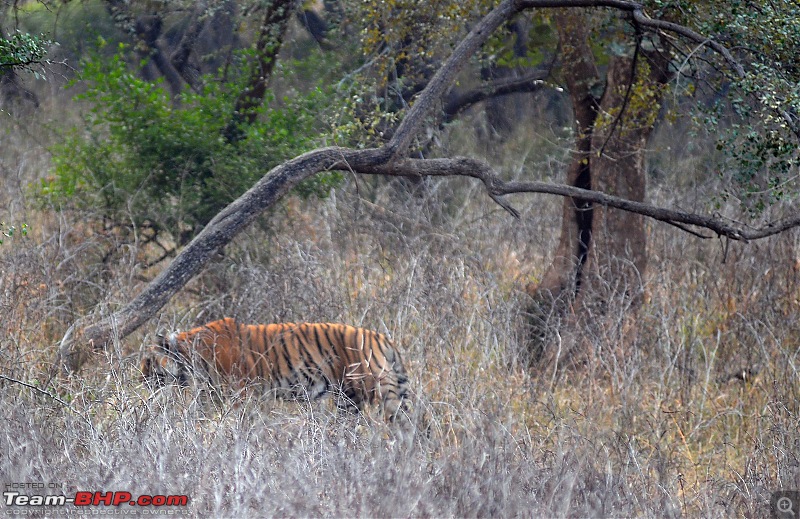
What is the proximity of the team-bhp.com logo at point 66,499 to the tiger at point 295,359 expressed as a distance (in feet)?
5.61

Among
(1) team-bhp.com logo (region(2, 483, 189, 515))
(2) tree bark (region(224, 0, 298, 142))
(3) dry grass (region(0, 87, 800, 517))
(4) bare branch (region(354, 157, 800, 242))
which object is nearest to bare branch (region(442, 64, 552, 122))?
(3) dry grass (region(0, 87, 800, 517))

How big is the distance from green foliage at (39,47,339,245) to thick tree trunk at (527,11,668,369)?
220 centimetres

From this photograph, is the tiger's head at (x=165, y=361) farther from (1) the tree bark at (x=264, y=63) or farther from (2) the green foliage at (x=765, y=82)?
(1) the tree bark at (x=264, y=63)

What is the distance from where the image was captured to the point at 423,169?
18.0 feet

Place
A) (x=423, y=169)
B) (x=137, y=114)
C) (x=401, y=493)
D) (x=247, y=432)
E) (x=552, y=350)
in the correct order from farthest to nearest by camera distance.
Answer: (x=137, y=114) → (x=552, y=350) → (x=423, y=169) → (x=247, y=432) → (x=401, y=493)

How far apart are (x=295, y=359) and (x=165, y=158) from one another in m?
3.32

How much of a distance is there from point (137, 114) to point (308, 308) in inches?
107

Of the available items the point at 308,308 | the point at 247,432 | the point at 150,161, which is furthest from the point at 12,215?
the point at 247,432

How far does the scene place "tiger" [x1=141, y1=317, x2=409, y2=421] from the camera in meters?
5.52

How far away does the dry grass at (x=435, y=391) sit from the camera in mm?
3695

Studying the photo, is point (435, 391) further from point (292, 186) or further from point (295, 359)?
point (292, 186)

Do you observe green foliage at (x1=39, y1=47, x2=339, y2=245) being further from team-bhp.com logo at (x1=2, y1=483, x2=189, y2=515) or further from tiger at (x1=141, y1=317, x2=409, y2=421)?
team-bhp.com logo at (x1=2, y1=483, x2=189, y2=515)

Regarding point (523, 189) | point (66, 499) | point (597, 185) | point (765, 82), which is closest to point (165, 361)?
point (66, 499)

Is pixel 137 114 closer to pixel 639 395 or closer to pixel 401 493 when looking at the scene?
pixel 639 395
